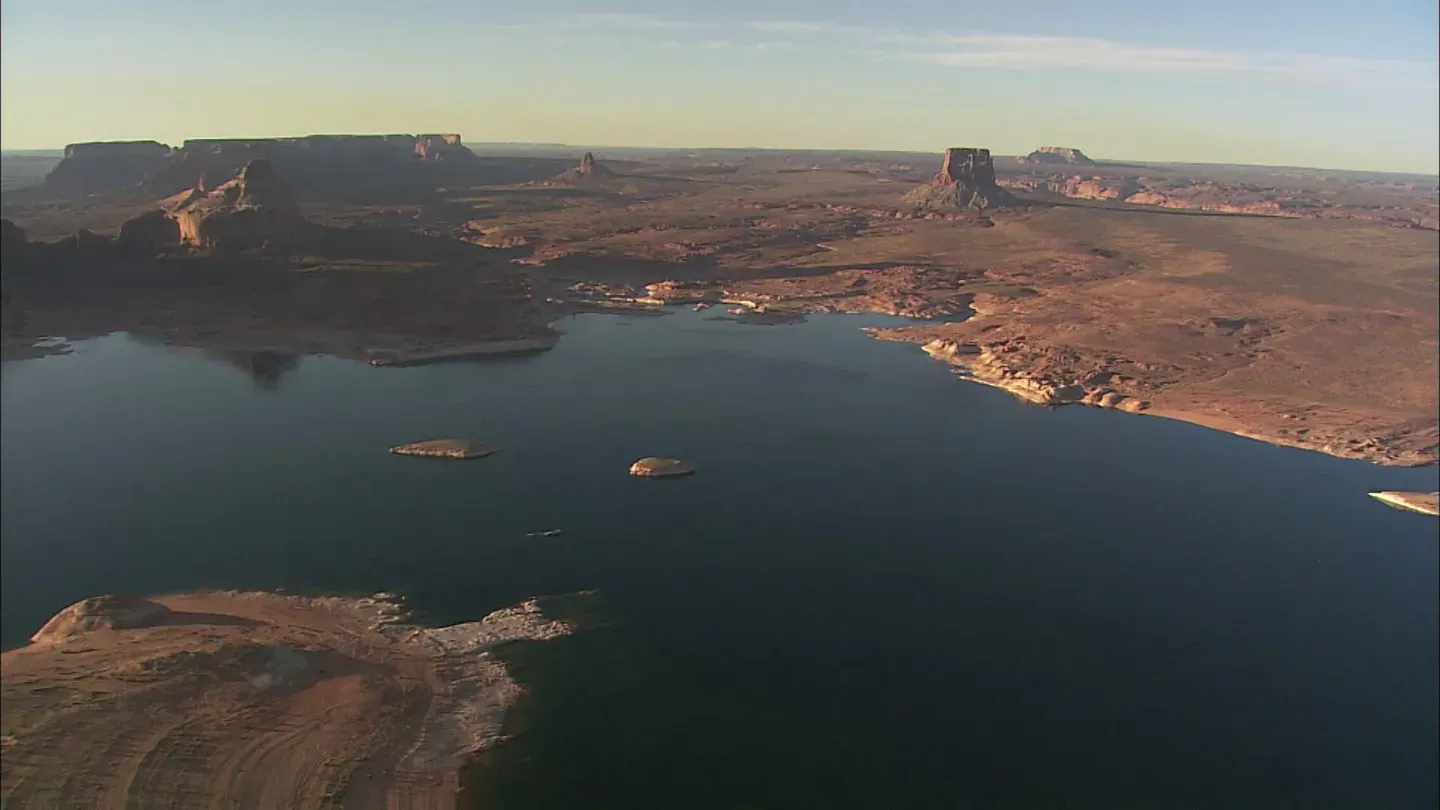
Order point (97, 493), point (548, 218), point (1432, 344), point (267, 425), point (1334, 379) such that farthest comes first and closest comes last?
1. point (548, 218)
2. point (1432, 344)
3. point (1334, 379)
4. point (267, 425)
5. point (97, 493)

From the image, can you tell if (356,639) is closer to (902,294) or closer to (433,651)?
(433,651)

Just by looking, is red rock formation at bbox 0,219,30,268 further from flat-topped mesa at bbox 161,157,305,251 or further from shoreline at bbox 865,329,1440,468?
shoreline at bbox 865,329,1440,468

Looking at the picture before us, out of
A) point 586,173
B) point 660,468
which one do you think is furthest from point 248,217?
point 586,173

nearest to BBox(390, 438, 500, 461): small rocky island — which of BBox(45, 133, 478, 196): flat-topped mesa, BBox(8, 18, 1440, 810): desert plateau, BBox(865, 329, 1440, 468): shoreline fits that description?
BBox(8, 18, 1440, 810): desert plateau

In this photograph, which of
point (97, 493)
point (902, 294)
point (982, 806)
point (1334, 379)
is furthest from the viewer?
point (902, 294)

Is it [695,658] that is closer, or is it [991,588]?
[695,658]

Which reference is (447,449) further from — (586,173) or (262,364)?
(586,173)

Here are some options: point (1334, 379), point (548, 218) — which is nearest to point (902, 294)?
point (1334, 379)

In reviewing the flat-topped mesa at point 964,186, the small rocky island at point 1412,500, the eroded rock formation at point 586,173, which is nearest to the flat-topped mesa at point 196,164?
the eroded rock formation at point 586,173
